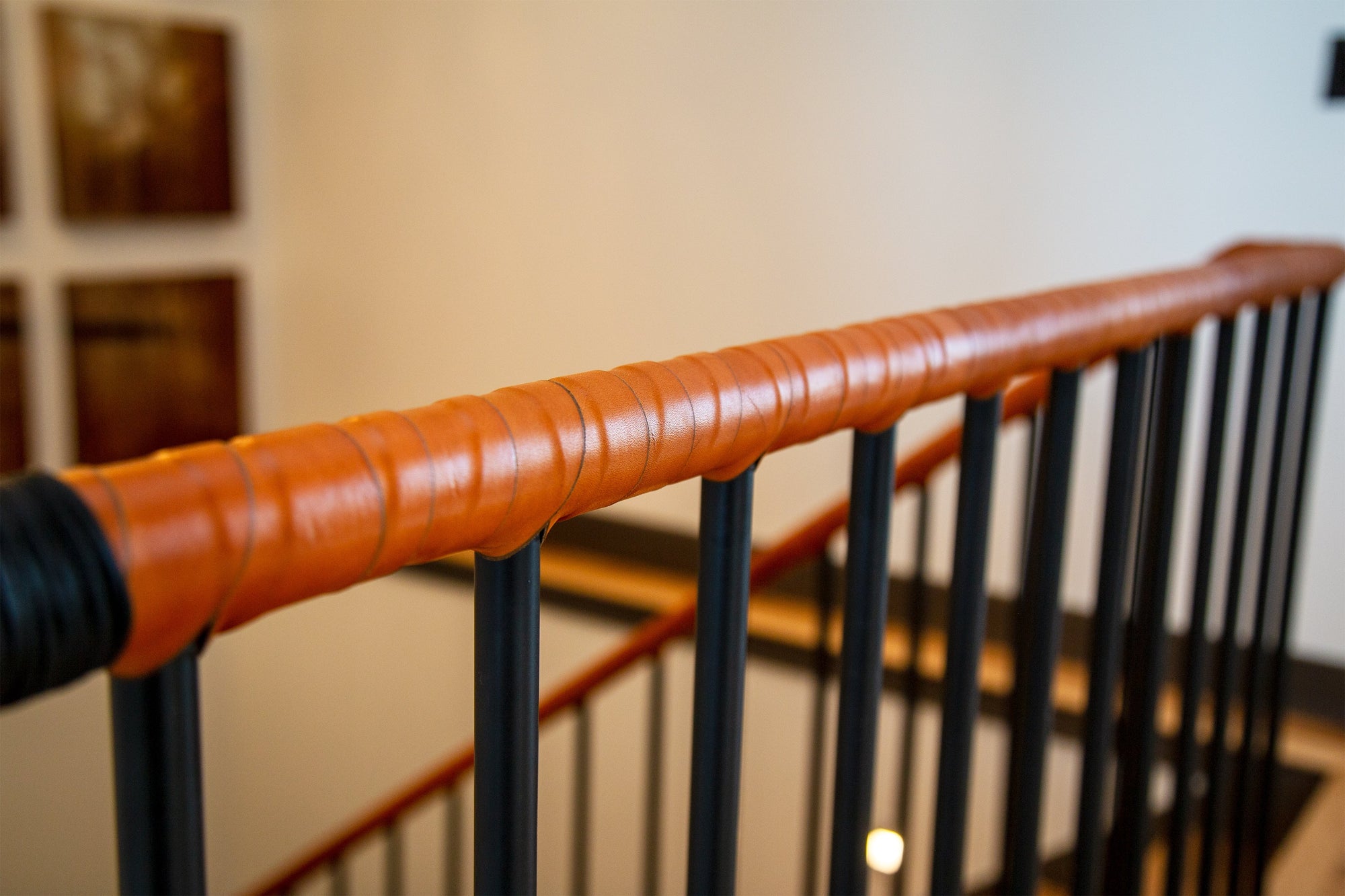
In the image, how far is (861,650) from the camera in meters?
0.69

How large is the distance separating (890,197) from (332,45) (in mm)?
2193

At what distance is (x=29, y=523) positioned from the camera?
0.30 meters

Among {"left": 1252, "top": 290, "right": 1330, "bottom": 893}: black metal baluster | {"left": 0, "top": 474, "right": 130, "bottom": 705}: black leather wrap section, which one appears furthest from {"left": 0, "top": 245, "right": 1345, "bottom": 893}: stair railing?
{"left": 1252, "top": 290, "right": 1330, "bottom": 893}: black metal baluster

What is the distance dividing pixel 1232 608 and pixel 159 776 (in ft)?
4.31

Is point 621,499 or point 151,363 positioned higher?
point 621,499

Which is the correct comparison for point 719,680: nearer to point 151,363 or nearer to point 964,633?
point 964,633

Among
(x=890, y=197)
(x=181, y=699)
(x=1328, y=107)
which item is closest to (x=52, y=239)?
(x=890, y=197)

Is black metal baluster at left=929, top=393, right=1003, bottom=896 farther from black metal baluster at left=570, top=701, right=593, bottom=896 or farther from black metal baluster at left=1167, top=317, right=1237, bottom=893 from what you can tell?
Answer: black metal baluster at left=570, top=701, right=593, bottom=896

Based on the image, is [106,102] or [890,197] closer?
[890,197]

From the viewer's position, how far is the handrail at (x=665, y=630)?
155cm

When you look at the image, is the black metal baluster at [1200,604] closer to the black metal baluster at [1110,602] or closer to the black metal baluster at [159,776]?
the black metal baluster at [1110,602]

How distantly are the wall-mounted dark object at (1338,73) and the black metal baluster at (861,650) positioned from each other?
2.28m

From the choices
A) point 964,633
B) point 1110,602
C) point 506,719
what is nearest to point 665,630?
point 1110,602

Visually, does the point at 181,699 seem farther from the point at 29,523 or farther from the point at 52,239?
the point at 52,239
